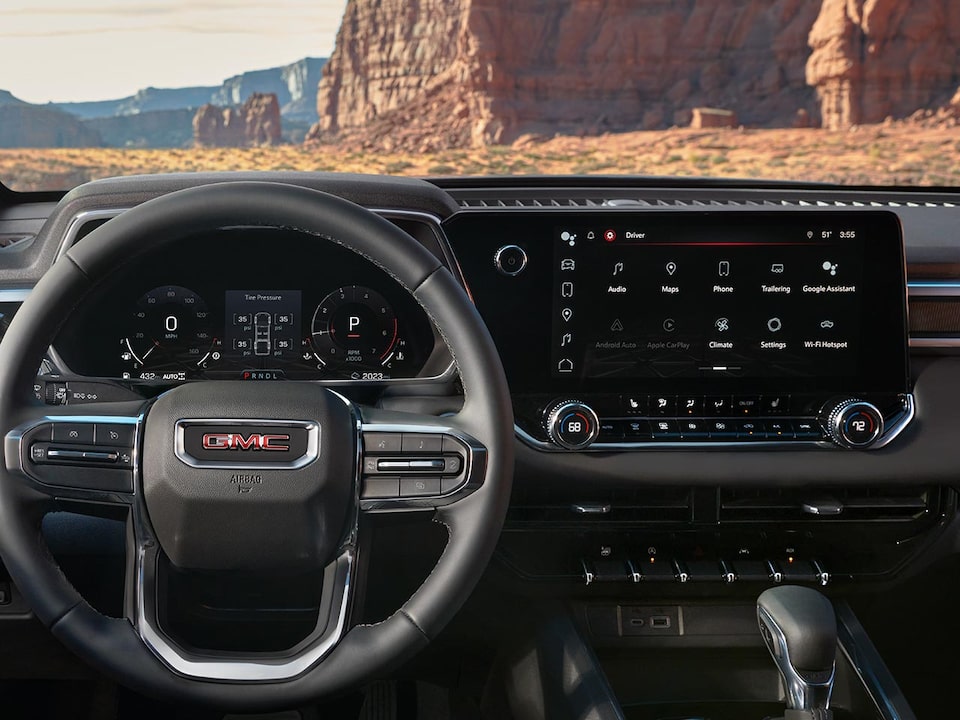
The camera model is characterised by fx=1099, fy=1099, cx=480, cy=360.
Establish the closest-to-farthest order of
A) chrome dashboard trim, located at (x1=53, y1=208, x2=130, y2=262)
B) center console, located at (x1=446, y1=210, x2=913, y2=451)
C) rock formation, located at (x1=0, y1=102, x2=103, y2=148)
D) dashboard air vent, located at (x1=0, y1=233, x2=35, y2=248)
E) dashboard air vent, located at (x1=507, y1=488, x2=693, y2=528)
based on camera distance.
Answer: chrome dashboard trim, located at (x1=53, y1=208, x2=130, y2=262), center console, located at (x1=446, y1=210, x2=913, y2=451), dashboard air vent, located at (x1=507, y1=488, x2=693, y2=528), dashboard air vent, located at (x1=0, y1=233, x2=35, y2=248), rock formation, located at (x1=0, y1=102, x2=103, y2=148)

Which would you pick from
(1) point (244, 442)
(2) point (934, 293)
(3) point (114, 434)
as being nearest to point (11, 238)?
(3) point (114, 434)

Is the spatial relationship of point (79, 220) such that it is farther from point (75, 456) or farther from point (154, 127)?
point (154, 127)

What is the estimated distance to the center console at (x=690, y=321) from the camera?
6.95 ft

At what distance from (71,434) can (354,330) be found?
593mm

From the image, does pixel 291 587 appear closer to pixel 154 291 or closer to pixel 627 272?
pixel 154 291

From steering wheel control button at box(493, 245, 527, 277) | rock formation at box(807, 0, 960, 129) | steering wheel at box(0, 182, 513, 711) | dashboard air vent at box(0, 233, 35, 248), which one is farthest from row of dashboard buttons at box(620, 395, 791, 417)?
rock formation at box(807, 0, 960, 129)

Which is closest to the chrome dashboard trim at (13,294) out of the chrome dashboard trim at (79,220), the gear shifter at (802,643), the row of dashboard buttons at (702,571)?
the chrome dashboard trim at (79,220)

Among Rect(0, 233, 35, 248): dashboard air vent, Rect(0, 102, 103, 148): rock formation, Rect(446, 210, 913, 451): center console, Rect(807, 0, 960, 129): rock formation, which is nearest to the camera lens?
Rect(446, 210, 913, 451): center console

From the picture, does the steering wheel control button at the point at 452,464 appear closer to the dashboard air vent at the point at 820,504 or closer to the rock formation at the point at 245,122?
the dashboard air vent at the point at 820,504

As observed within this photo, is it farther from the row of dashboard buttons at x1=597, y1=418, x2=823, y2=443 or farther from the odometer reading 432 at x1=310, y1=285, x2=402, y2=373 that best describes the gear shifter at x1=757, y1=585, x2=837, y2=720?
the odometer reading 432 at x1=310, y1=285, x2=402, y2=373

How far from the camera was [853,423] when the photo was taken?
2.17 metres

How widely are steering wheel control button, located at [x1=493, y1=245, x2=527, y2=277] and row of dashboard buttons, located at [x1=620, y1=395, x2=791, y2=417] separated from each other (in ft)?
1.07

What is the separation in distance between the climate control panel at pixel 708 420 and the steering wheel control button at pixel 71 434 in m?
0.82

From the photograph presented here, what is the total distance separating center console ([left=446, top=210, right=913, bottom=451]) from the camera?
2.12 metres
